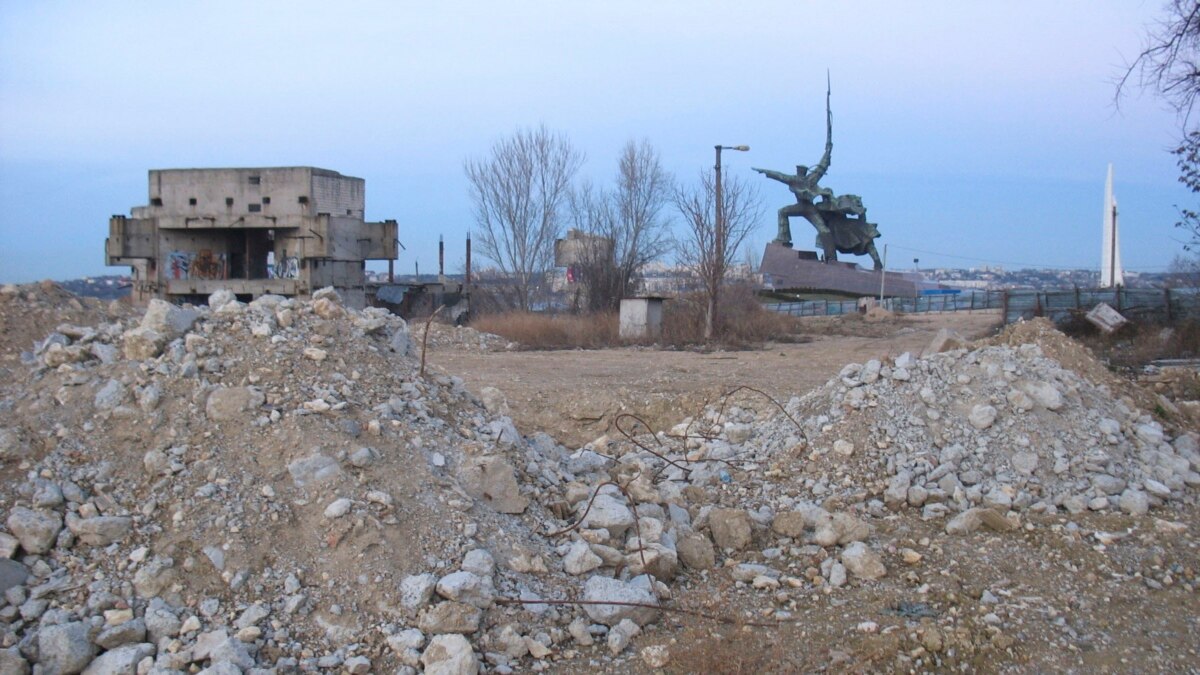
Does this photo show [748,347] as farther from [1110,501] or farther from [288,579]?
[288,579]

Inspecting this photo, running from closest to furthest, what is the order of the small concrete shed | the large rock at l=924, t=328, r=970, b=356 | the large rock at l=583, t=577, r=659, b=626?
the large rock at l=583, t=577, r=659, b=626 → the large rock at l=924, t=328, r=970, b=356 → the small concrete shed


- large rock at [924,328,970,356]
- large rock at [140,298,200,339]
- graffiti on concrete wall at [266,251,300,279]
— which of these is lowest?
large rock at [924,328,970,356]

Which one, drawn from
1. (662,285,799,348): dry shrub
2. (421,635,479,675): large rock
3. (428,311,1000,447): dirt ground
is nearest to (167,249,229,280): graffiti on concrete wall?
(428,311,1000,447): dirt ground

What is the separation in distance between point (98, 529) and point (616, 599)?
2.34m

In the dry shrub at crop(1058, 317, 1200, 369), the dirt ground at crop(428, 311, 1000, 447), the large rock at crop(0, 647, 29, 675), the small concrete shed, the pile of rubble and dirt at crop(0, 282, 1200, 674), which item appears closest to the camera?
the large rock at crop(0, 647, 29, 675)

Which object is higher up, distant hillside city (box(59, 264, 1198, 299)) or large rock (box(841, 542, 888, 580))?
distant hillside city (box(59, 264, 1198, 299))

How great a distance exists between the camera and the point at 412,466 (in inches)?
192

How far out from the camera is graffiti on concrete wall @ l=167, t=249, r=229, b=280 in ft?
88.4

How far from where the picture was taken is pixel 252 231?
1097 inches

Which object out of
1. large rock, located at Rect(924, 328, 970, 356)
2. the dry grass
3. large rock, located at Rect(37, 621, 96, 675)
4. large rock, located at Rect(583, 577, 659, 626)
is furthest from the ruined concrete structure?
large rock, located at Rect(37, 621, 96, 675)

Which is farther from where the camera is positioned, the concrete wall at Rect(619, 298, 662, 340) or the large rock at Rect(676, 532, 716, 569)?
the concrete wall at Rect(619, 298, 662, 340)

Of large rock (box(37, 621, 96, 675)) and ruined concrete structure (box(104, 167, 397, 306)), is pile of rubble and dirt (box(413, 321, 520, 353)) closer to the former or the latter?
ruined concrete structure (box(104, 167, 397, 306))

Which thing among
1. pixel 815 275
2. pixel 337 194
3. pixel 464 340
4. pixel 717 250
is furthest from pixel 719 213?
pixel 815 275

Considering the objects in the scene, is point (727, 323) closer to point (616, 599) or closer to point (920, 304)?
point (920, 304)
